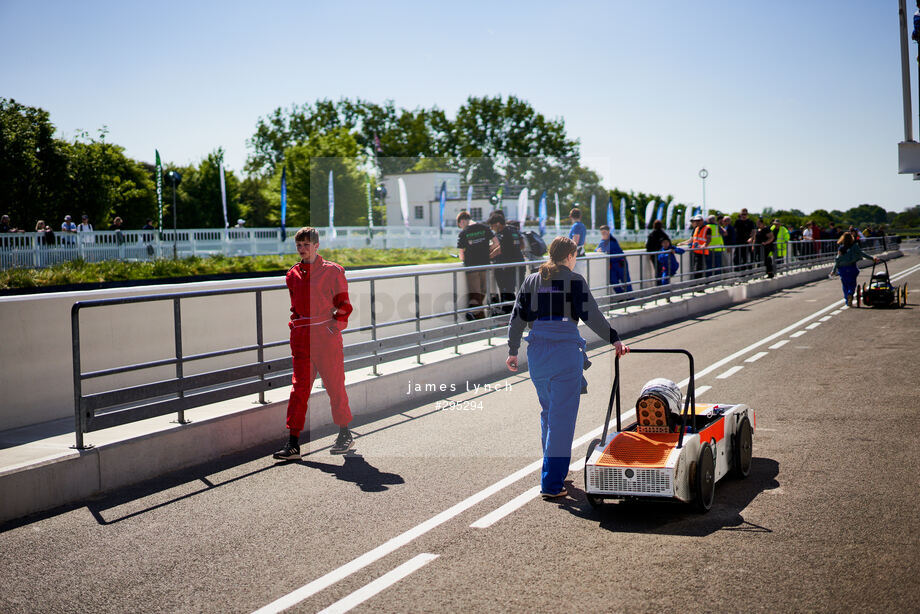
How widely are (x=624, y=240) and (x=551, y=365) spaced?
79.8 metres

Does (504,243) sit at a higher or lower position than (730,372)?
higher

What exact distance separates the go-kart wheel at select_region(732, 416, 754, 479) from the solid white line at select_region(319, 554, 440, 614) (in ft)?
8.60

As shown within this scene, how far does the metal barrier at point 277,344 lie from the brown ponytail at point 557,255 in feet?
11.1

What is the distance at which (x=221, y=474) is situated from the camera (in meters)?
7.08

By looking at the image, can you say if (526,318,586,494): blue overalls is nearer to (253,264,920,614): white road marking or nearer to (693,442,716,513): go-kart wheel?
(253,264,920,614): white road marking

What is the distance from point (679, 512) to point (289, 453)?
3.43 metres

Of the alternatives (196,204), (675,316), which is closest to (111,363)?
(675,316)

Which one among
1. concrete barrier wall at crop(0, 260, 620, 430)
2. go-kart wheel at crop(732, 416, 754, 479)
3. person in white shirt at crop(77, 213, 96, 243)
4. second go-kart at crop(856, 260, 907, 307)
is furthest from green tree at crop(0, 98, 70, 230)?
go-kart wheel at crop(732, 416, 754, 479)

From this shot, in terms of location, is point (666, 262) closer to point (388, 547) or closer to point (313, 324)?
point (313, 324)

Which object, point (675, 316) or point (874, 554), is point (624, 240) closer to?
point (675, 316)

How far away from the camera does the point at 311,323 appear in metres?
7.61

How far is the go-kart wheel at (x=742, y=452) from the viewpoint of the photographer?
20.9ft

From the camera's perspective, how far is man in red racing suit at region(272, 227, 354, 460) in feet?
24.8

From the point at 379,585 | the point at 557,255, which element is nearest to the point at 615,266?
the point at 557,255
